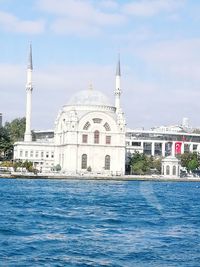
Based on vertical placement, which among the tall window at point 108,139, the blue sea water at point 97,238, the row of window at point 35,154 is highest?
the tall window at point 108,139

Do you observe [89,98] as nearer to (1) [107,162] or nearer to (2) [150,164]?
(1) [107,162]

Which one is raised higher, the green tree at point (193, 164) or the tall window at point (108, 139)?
the tall window at point (108, 139)

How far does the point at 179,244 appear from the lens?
20.9 meters

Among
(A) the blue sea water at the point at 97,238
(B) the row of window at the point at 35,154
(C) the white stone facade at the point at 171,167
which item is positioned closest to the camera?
(A) the blue sea water at the point at 97,238

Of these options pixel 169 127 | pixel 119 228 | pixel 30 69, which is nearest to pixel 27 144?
pixel 30 69

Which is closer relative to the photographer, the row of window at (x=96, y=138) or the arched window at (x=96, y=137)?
the arched window at (x=96, y=137)

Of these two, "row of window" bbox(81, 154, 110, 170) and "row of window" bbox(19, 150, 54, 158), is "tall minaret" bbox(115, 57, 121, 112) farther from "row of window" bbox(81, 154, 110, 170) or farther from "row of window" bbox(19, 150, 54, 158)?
"row of window" bbox(19, 150, 54, 158)

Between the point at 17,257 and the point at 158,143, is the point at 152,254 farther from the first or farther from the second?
the point at 158,143

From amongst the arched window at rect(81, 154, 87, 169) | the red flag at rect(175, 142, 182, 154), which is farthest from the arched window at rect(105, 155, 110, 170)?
the red flag at rect(175, 142, 182, 154)

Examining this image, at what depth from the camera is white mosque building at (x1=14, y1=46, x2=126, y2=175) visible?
4107 inches

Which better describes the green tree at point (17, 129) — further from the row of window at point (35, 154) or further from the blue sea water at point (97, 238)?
Answer: the blue sea water at point (97, 238)

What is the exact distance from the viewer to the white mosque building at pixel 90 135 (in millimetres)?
104312

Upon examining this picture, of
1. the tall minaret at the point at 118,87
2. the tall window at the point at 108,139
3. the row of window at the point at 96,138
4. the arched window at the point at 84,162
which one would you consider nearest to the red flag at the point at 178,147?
the tall minaret at the point at 118,87

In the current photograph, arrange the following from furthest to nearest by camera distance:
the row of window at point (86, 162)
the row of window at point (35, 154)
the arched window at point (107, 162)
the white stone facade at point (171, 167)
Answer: the row of window at point (35, 154) → the white stone facade at point (171, 167) → the arched window at point (107, 162) → the row of window at point (86, 162)
